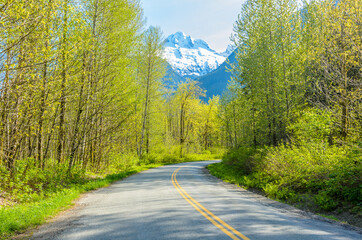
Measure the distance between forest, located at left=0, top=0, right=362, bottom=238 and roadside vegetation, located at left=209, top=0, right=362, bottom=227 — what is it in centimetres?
7

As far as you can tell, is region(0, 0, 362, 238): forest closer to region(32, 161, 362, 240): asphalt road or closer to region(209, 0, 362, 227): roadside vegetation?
region(209, 0, 362, 227): roadside vegetation

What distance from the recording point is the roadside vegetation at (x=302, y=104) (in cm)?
891

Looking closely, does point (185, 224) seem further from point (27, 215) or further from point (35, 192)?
point (35, 192)

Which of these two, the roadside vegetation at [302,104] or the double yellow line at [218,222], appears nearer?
the double yellow line at [218,222]

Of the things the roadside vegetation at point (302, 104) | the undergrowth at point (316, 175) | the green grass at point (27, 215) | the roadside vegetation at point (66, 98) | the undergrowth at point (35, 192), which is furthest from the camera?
the roadside vegetation at point (302, 104)

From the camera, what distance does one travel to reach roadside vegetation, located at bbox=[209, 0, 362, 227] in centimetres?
891

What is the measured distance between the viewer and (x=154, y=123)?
3359 centimetres

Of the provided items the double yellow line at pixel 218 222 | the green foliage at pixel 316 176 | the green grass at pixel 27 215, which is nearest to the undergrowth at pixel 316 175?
the green foliage at pixel 316 176

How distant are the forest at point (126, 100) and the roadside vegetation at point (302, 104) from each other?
0.07 meters

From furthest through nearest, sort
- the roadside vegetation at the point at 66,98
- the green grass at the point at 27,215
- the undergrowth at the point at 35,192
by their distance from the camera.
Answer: the roadside vegetation at the point at 66,98 → the undergrowth at the point at 35,192 → the green grass at the point at 27,215

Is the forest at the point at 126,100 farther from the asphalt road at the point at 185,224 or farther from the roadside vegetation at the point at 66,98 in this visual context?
the asphalt road at the point at 185,224

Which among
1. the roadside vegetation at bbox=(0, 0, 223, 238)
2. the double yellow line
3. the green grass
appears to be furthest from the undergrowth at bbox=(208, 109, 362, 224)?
the roadside vegetation at bbox=(0, 0, 223, 238)

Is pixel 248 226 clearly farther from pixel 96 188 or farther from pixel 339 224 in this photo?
pixel 96 188

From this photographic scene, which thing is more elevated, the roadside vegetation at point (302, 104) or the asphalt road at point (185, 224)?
the roadside vegetation at point (302, 104)
